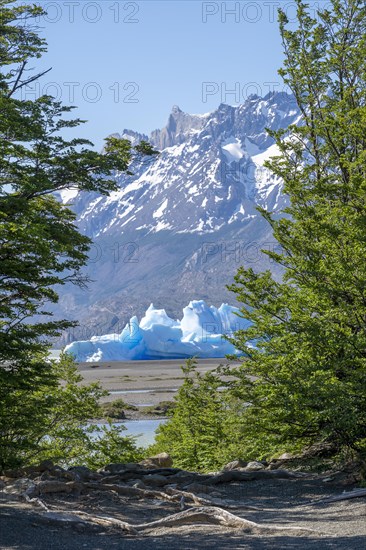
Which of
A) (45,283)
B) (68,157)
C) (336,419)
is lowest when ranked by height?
(336,419)

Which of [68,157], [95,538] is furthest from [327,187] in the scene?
[95,538]

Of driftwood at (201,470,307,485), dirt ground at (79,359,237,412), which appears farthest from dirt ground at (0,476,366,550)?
dirt ground at (79,359,237,412)

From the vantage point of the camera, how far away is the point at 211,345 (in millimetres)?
130125

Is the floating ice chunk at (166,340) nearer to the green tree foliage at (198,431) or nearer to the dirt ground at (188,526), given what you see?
the green tree foliage at (198,431)

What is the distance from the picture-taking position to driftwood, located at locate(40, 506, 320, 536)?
33.3 ft

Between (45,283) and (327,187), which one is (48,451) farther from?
(327,187)

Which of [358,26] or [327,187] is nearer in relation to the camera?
[327,187]

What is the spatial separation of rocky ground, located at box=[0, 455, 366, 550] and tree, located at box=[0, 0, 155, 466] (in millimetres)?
2346

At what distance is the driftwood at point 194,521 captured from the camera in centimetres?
1016

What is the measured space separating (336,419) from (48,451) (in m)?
10.7

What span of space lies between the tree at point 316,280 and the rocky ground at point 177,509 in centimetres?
117

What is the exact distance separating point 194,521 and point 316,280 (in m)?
6.09

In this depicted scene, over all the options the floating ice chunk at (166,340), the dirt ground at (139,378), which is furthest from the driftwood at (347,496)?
the floating ice chunk at (166,340)

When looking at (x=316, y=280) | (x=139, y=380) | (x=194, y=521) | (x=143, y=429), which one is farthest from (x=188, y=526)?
(x=139, y=380)
